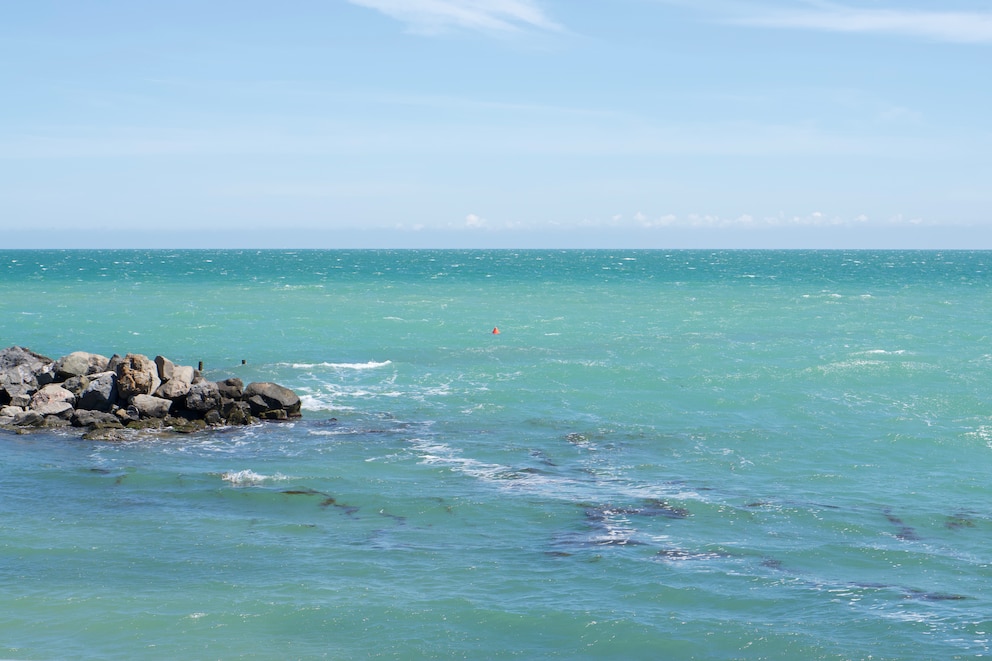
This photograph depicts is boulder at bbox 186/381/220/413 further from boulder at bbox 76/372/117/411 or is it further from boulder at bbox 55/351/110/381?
boulder at bbox 55/351/110/381

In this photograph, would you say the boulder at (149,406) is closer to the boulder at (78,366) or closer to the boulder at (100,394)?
the boulder at (100,394)

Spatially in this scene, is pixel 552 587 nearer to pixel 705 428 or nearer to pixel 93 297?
pixel 705 428

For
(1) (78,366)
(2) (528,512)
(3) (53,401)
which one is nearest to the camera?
(2) (528,512)

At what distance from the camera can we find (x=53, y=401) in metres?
34.8

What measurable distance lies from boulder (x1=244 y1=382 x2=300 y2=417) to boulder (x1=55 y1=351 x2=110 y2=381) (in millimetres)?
6148

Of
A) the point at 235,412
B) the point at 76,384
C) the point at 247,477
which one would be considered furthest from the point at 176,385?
the point at 247,477

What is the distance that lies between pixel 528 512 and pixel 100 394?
58.3 feet

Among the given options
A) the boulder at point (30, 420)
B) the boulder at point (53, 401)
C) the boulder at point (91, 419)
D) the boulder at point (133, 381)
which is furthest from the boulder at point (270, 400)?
the boulder at point (30, 420)

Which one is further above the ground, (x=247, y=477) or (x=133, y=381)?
(x=133, y=381)

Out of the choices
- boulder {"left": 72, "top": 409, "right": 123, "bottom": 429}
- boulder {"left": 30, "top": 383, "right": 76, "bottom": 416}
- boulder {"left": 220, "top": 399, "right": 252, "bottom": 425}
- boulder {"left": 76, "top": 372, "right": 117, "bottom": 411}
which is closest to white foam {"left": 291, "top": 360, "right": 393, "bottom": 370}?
boulder {"left": 220, "top": 399, "right": 252, "bottom": 425}

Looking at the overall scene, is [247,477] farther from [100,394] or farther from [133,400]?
[100,394]

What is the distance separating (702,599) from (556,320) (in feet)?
169

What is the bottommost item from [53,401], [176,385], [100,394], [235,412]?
[235,412]

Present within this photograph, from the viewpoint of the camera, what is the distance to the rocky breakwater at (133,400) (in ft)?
112
